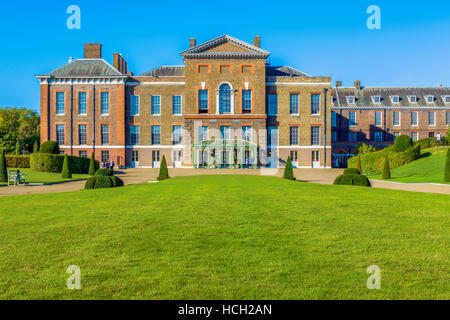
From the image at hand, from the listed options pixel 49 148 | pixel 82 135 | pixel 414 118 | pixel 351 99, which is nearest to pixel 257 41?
pixel 351 99

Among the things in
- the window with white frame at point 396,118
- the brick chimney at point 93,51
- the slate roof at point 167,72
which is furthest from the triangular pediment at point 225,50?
the window with white frame at point 396,118

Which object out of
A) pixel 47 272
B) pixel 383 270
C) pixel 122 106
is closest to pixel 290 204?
pixel 383 270

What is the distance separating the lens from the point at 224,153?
5066 centimetres

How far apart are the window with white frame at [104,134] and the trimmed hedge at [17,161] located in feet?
53.1

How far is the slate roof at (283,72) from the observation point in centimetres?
5642

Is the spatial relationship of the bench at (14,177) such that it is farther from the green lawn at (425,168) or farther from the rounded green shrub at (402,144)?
the rounded green shrub at (402,144)

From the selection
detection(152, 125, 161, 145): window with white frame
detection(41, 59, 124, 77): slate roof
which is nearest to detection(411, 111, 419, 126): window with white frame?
detection(152, 125, 161, 145): window with white frame

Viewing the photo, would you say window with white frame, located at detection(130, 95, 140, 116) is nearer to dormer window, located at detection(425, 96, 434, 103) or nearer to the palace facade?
the palace facade

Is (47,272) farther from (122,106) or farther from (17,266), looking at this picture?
(122,106)

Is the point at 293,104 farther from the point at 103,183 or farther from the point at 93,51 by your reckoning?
the point at 103,183

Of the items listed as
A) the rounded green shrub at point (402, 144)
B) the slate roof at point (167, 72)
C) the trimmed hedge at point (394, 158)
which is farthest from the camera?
the slate roof at point (167, 72)

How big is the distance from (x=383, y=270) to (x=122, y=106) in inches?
1953

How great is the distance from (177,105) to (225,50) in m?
9.96

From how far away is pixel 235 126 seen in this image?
51.4 metres
